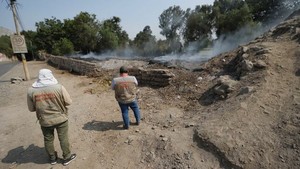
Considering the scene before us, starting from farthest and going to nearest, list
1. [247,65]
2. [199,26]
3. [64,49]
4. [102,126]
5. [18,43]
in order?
[64,49]
[199,26]
[18,43]
[247,65]
[102,126]

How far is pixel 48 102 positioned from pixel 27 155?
138 cm

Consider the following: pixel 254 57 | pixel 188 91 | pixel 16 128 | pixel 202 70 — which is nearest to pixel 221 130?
pixel 188 91


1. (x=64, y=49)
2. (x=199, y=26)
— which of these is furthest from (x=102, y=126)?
(x=64, y=49)

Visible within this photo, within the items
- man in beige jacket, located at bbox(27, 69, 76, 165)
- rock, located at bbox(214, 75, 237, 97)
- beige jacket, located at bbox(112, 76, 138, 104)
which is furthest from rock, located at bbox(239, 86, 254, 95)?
man in beige jacket, located at bbox(27, 69, 76, 165)

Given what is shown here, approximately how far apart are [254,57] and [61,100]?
4734 millimetres

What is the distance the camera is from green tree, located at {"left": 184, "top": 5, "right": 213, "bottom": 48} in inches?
1024

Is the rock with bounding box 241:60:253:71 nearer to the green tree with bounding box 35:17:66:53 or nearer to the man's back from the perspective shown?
the man's back

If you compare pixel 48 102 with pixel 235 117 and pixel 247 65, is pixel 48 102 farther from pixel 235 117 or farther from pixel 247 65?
pixel 247 65

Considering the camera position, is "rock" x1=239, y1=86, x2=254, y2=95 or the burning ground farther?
"rock" x1=239, y1=86, x2=254, y2=95

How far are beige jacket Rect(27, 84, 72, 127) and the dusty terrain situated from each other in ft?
2.63

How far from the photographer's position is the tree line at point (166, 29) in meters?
21.8

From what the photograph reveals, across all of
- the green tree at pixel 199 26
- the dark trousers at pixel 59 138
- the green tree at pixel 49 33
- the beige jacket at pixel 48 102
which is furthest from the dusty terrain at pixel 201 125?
the green tree at pixel 49 33

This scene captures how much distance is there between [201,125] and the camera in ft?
12.0

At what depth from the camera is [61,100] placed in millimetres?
3113
